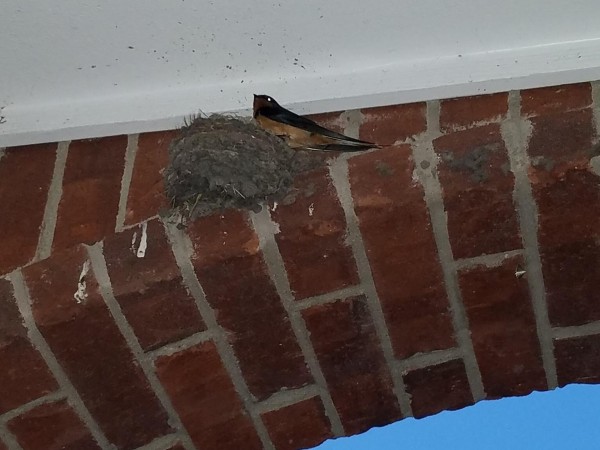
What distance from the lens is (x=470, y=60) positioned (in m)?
1.06

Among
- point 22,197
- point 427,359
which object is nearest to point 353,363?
point 427,359

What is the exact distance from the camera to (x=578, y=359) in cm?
106

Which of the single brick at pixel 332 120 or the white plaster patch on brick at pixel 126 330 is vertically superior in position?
the single brick at pixel 332 120

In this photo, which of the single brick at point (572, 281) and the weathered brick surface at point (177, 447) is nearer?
the single brick at point (572, 281)

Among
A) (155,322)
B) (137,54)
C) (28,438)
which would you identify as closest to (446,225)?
(155,322)

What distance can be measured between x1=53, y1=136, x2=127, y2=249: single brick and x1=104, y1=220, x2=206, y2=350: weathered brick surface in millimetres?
49

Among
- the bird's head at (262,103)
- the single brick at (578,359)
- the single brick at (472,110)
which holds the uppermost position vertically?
the bird's head at (262,103)

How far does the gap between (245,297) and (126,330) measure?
165 mm

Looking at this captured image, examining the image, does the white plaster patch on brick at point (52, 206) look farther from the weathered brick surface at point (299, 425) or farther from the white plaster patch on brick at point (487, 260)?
the white plaster patch on brick at point (487, 260)

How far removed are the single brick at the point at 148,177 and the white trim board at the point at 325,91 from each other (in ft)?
0.06

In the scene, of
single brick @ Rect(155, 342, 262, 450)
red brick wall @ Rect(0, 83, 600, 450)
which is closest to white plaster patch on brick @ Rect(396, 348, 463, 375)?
red brick wall @ Rect(0, 83, 600, 450)

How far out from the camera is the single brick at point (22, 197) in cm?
105

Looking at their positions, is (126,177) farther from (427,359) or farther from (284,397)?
(427,359)

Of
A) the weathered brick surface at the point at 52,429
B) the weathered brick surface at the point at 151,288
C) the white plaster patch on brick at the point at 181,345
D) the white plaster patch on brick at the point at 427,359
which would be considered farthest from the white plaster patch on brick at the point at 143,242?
the white plaster patch on brick at the point at 427,359
